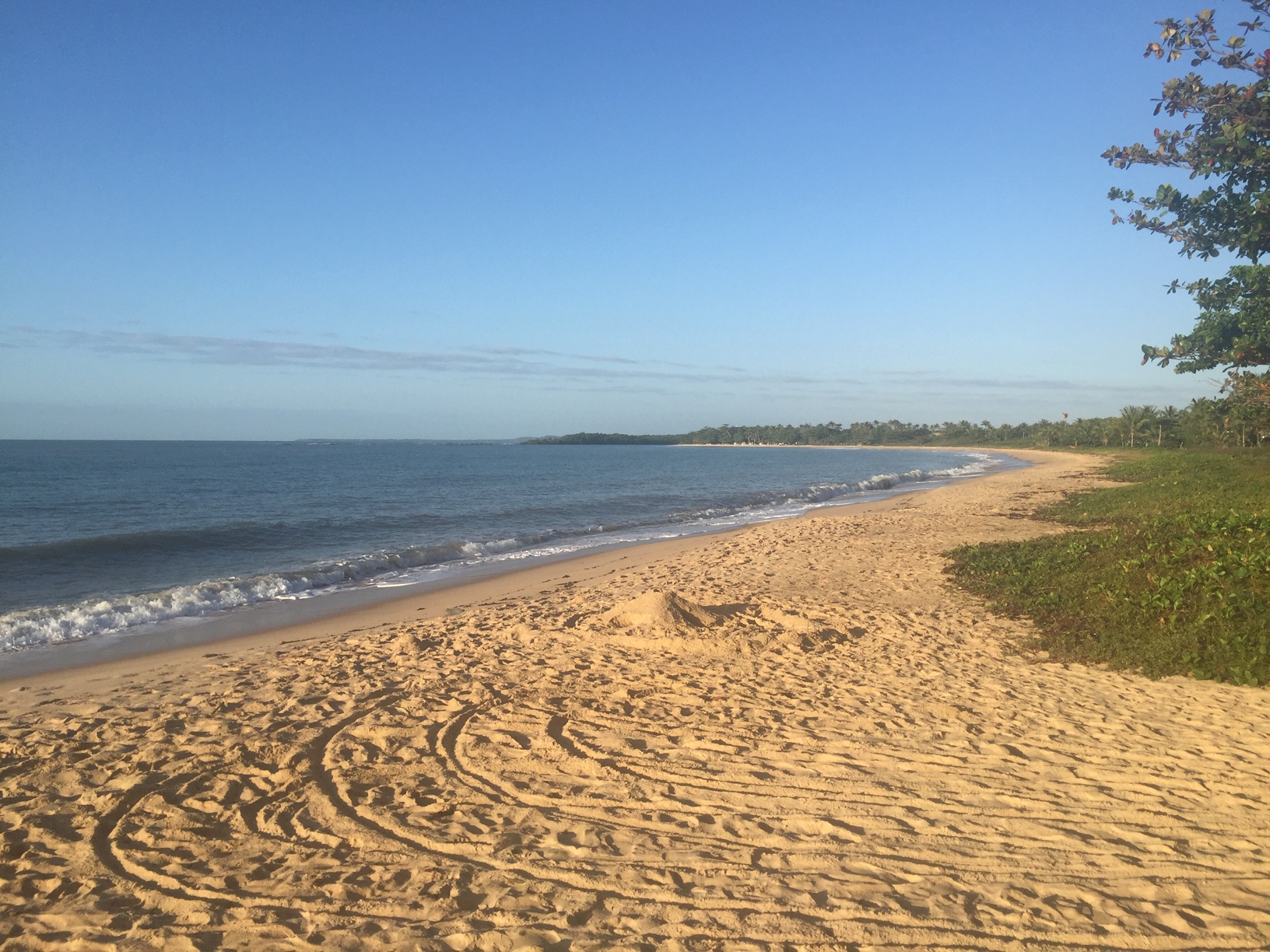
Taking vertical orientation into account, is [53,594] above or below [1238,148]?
below

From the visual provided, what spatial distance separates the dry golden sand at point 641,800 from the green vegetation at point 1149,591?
53 centimetres

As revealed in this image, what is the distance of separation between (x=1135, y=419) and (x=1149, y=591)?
82.6m

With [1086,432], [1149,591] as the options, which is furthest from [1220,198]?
[1086,432]

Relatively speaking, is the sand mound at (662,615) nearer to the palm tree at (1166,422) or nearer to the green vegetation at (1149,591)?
the green vegetation at (1149,591)

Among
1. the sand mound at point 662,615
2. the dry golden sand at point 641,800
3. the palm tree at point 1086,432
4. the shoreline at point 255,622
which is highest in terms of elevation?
the palm tree at point 1086,432

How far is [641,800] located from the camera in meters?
4.79

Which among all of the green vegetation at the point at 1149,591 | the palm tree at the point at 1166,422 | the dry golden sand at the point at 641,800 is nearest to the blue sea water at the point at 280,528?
the dry golden sand at the point at 641,800

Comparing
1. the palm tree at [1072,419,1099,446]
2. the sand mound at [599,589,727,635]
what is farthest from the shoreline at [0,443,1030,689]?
the palm tree at [1072,419,1099,446]

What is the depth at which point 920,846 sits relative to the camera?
4.16m

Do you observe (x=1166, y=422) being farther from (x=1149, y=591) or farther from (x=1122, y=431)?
(x=1149, y=591)

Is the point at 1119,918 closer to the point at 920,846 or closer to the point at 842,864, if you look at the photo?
the point at 920,846

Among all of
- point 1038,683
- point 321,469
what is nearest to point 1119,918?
point 1038,683

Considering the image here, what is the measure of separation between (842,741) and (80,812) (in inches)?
207

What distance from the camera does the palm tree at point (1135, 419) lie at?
7556cm
